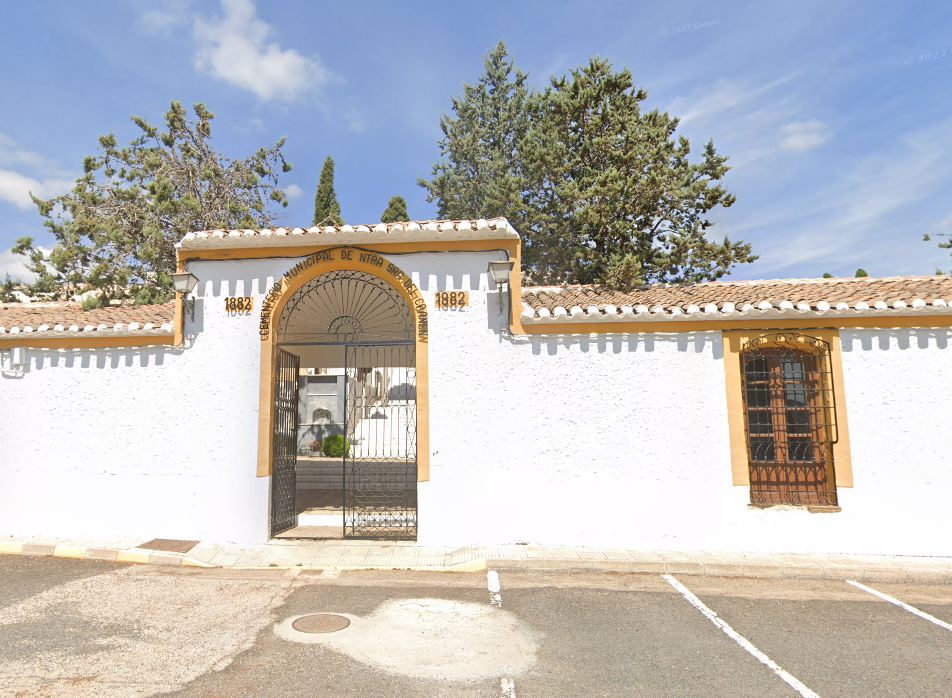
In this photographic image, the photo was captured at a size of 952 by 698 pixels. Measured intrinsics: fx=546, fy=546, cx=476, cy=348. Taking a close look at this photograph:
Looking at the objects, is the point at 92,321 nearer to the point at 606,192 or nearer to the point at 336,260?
the point at 336,260

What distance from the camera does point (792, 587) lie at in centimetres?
588

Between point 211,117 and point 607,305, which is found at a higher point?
point 211,117

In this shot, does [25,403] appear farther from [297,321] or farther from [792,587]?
[792,587]

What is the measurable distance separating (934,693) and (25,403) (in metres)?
10.6

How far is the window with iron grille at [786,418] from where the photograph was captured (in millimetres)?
7148

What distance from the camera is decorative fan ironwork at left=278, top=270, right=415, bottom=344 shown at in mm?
8188

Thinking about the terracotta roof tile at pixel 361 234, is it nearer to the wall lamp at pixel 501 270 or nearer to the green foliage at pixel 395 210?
the wall lamp at pixel 501 270

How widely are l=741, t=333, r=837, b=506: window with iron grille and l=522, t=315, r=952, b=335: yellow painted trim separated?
7.6 inches

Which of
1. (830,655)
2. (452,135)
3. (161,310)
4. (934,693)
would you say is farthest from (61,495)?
(452,135)

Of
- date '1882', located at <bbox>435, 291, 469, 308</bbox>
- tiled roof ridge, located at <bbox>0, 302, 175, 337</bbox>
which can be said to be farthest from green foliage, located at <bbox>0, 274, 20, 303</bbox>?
date '1882', located at <bbox>435, 291, 469, 308</bbox>

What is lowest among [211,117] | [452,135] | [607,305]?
[607,305]

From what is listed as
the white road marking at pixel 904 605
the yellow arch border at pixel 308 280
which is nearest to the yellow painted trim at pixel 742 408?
the white road marking at pixel 904 605

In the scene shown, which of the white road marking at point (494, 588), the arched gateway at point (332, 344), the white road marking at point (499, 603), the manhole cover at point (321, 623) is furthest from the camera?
the arched gateway at point (332, 344)

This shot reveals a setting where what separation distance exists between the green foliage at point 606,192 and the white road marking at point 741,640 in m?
8.64
